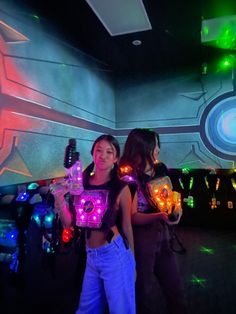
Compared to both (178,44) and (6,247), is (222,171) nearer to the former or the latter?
(178,44)

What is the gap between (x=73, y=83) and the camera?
3.53 m

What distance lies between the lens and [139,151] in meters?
1.55

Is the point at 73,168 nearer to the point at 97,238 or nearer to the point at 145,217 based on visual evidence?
the point at 97,238

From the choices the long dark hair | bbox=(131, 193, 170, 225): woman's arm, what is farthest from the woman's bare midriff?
the long dark hair

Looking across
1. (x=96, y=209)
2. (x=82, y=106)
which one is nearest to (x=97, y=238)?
(x=96, y=209)

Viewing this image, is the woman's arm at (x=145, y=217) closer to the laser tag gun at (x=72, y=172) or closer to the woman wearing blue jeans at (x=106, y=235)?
the woman wearing blue jeans at (x=106, y=235)

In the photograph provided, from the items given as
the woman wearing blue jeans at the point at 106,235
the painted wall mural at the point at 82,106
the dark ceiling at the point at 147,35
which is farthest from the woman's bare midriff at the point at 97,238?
the dark ceiling at the point at 147,35

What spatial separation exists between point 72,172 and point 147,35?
128 inches

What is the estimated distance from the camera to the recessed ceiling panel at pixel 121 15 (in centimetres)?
286

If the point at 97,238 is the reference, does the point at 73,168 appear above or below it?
above

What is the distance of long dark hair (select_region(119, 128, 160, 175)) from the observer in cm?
154

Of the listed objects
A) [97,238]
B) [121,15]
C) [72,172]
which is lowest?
[97,238]

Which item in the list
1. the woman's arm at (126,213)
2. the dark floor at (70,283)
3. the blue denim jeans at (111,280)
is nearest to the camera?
the blue denim jeans at (111,280)

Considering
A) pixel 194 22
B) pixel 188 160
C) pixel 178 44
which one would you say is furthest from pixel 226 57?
pixel 188 160
